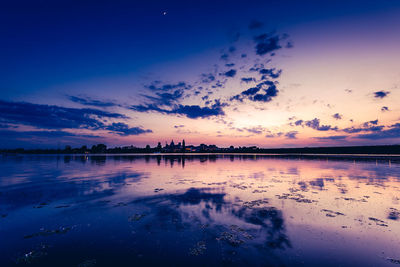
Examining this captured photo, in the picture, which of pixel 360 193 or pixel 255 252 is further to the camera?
pixel 360 193

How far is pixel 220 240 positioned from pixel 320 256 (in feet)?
13.1

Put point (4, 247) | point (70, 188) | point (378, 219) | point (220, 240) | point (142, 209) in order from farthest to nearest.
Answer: point (70, 188) < point (142, 209) < point (378, 219) < point (220, 240) < point (4, 247)

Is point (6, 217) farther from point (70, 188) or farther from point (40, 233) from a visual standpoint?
point (70, 188)

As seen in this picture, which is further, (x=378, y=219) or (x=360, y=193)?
(x=360, y=193)

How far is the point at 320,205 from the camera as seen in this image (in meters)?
13.9

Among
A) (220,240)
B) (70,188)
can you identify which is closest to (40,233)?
(220,240)

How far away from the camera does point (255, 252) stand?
775 cm

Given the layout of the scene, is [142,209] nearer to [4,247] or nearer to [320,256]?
[4,247]

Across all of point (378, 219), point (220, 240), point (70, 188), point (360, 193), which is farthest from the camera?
point (70, 188)

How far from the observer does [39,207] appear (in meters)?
13.6

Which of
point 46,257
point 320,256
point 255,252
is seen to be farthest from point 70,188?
point 320,256

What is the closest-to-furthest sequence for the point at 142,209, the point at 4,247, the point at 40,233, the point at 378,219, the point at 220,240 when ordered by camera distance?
the point at 4,247, the point at 220,240, the point at 40,233, the point at 378,219, the point at 142,209

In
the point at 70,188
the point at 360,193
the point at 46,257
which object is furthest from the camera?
the point at 70,188

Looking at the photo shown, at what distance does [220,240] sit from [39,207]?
13.3m
